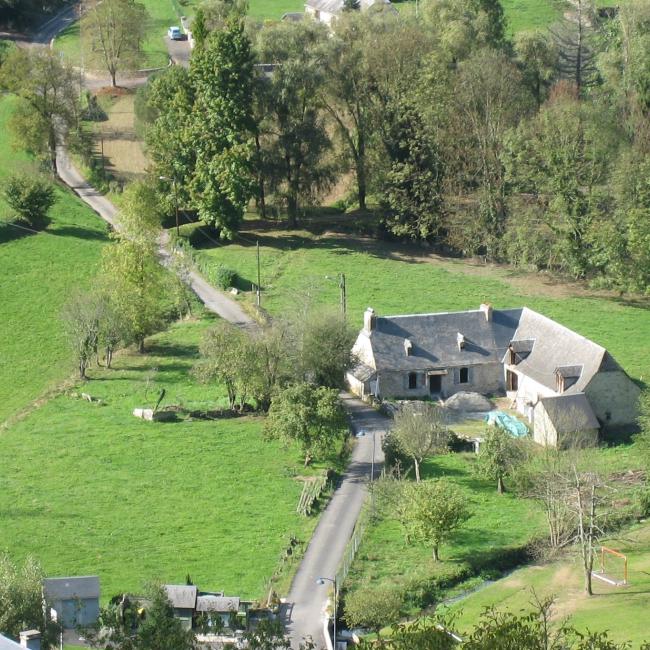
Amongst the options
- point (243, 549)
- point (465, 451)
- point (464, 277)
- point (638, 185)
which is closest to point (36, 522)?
point (243, 549)

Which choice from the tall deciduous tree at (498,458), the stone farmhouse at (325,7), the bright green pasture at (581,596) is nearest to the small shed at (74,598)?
the bright green pasture at (581,596)

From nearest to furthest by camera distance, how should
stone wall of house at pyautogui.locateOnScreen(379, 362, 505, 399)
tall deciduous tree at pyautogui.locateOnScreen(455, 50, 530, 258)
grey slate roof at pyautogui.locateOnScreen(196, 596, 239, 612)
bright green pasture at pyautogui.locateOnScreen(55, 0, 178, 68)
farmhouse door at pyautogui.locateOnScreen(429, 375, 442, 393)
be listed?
grey slate roof at pyautogui.locateOnScreen(196, 596, 239, 612), stone wall of house at pyautogui.locateOnScreen(379, 362, 505, 399), farmhouse door at pyautogui.locateOnScreen(429, 375, 442, 393), tall deciduous tree at pyautogui.locateOnScreen(455, 50, 530, 258), bright green pasture at pyautogui.locateOnScreen(55, 0, 178, 68)

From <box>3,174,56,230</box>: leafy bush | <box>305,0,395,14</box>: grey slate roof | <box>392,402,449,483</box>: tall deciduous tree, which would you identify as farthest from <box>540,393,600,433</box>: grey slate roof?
<box>305,0,395,14</box>: grey slate roof

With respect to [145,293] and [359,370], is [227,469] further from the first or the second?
[145,293]

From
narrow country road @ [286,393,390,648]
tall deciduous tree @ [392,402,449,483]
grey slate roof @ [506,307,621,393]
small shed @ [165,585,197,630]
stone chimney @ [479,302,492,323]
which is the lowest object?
narrow country road @ [286,393,390,648]

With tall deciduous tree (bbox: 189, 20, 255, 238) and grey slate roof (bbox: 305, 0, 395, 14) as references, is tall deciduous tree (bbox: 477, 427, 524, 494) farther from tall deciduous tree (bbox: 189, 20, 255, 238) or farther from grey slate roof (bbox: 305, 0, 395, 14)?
grey slate roof (bbox: 305, 0, 395, 14)

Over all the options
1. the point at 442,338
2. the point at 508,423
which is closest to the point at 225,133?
the point at 442,338
